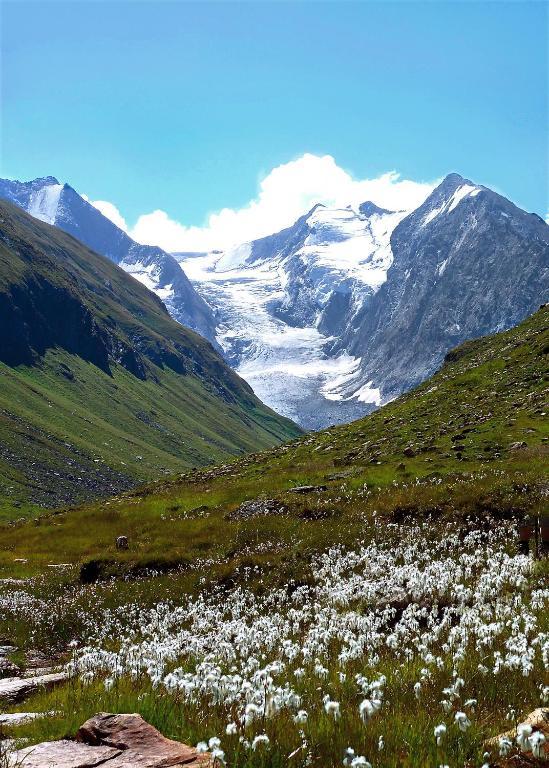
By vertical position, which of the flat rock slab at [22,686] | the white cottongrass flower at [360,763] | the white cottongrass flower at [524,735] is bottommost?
the flat rock slab at [22,686]

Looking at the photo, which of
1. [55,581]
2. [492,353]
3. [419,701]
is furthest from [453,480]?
[492,353]

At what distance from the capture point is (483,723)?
668cm

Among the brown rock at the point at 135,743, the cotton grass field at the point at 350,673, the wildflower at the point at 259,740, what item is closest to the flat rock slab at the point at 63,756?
the brown rock at the point at 135,743

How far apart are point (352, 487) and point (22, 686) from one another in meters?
22.3

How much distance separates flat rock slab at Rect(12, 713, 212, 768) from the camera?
6059 mm

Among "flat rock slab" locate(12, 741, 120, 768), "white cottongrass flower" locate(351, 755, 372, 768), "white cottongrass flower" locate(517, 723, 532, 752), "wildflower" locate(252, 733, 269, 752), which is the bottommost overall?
"flat rock slab" locate(12, 741, 120, 768)

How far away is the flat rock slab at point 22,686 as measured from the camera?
428 inches

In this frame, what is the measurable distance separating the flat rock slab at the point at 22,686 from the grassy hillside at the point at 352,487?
9.36m

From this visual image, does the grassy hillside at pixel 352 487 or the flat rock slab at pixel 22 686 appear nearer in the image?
the flat rock slab at pixel 22 686

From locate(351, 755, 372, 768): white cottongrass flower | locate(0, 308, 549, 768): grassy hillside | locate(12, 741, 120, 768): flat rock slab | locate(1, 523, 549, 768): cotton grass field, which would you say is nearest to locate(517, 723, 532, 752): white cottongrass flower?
locate(1, 523, 549, 768): cotton grass field

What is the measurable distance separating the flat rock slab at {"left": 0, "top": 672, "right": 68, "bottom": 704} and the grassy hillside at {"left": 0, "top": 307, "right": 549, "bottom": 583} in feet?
30.7

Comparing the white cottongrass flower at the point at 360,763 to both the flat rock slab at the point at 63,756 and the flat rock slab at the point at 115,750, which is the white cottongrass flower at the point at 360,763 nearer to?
the flat rock slab at the point at 115,750

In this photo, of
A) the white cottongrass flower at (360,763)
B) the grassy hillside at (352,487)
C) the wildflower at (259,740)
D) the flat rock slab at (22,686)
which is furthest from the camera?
the grassy hillside at (352,487)

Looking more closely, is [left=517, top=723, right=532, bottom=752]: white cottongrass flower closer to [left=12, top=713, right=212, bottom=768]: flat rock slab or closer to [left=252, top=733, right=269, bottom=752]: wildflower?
[left=252, top=733, right=269, bottom=752]: wildflower
